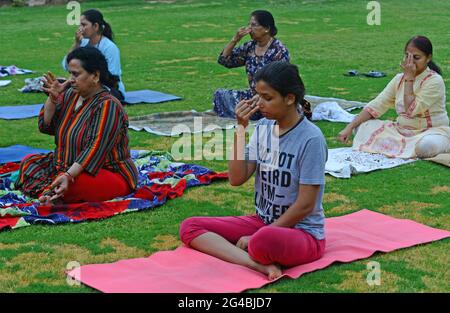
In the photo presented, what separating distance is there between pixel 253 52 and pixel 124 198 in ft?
12.9

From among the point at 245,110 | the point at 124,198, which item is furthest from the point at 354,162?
the point at 245,110

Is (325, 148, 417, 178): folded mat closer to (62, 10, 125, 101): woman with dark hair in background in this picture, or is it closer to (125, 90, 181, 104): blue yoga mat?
(62, 10, 125, 101): woman with dark hair in background

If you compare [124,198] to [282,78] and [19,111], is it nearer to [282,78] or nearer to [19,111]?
[282,78]

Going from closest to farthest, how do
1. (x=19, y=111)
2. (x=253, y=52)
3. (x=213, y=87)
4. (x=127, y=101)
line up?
(x=253, y=52), (x=19, y=111), (x=127, y=101), (x=213, y=87)

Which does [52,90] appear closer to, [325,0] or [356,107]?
[356,107]

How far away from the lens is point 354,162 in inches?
324

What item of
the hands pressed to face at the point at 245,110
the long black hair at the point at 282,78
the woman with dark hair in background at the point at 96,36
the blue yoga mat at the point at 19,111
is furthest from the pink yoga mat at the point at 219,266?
the blue yoga mat at the point at 19,111

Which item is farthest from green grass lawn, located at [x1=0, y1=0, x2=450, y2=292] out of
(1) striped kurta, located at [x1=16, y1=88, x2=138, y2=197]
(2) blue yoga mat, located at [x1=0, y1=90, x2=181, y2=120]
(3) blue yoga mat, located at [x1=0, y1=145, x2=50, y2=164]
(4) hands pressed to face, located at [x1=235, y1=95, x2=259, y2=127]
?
(4) hands pressed to face, located at [x1=235, y1=95, x2=259, y2=127]

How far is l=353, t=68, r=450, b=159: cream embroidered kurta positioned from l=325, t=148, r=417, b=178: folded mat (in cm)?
12

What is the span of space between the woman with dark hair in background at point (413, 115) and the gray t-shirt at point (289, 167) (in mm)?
3155

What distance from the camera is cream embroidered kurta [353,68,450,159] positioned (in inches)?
326

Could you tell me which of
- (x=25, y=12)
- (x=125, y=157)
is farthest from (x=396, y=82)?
(x=25, y=12)

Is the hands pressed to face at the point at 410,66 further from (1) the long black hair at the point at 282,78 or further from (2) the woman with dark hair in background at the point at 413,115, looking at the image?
(1) the long black hair at the point at 282,78
